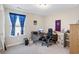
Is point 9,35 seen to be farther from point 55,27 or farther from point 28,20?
point 55,27

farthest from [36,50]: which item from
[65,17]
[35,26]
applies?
[65,17]

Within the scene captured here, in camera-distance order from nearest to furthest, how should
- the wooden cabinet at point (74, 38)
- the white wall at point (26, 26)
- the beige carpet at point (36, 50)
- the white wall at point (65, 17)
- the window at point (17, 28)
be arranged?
the wooden cabinet at point (74, 38), the beige carpet at point (36, 50), the white wall at point (26, 26), the white wall at point (65, 17), the window at point (17, 28)

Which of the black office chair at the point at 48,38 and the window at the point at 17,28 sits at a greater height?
the window at the point at 17,28

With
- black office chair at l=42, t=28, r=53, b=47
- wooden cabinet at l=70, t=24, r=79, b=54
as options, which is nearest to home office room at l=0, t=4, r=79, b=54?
black office chair at l=42, t=28, r=53, b=47

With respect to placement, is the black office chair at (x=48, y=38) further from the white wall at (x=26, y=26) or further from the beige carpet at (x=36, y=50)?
the white wall at (x=26, y=26)

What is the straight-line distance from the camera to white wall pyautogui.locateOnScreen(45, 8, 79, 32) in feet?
15.7

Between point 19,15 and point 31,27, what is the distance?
3.60 ft

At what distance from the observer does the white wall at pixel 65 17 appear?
479cm

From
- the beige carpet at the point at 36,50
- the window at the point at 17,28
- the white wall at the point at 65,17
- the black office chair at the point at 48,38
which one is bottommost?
the beige carpet at the point at 36,50

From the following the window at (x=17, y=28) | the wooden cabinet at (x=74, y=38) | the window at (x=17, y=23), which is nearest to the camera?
the wooden cabinet at (x=74, y=38)

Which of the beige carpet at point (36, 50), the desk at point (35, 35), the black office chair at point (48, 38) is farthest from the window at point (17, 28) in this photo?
the black office chair at point (48, 38)

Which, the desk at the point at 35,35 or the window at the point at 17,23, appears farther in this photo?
the desk at the point at 35,35

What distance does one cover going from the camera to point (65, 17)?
5.40 metres
